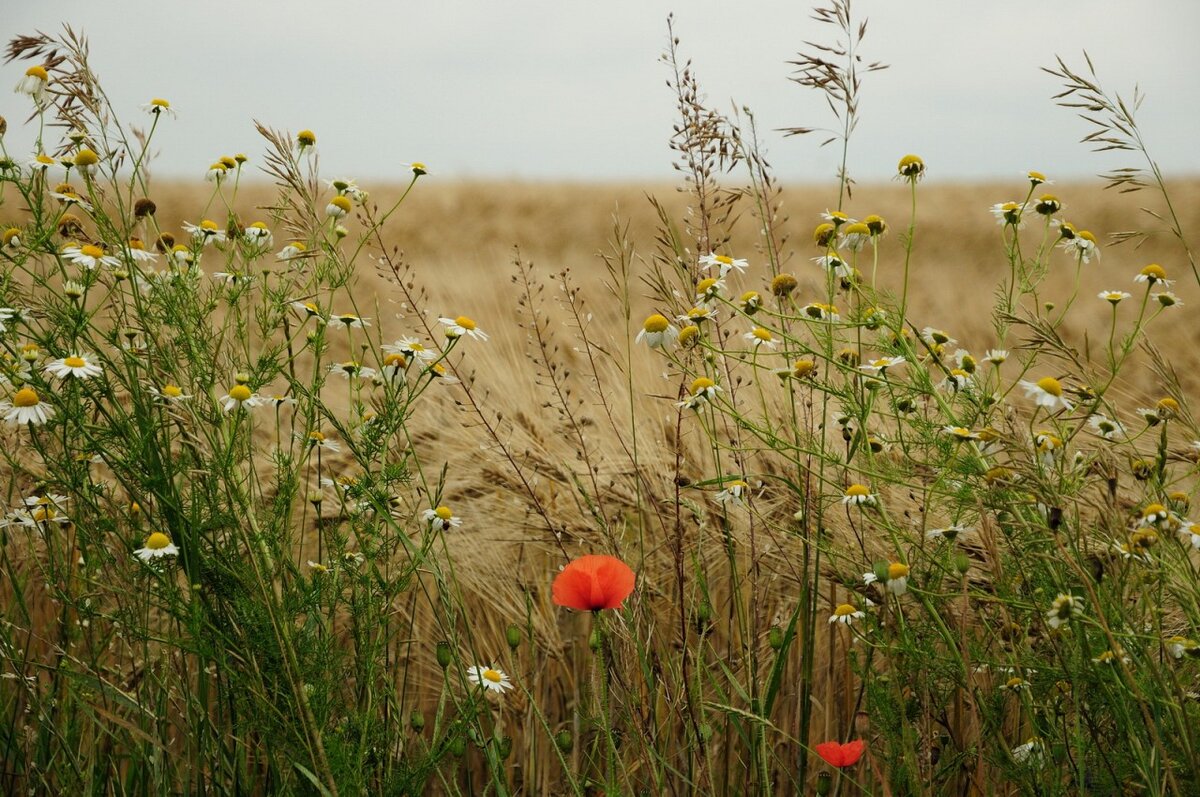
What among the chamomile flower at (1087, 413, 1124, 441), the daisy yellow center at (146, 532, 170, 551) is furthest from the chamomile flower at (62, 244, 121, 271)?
the chamomile flower at (1087, 413, 1124, 441)

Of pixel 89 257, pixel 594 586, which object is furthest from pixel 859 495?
pixel 89 257

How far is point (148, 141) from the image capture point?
130 cm

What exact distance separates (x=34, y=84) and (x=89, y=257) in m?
0.28

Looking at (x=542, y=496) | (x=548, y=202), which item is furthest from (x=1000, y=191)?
(x=542, y=496)

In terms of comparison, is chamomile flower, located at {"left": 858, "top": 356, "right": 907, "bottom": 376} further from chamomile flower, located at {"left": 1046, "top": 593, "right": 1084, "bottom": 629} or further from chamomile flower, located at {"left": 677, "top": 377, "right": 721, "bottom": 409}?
chamomile flower, located at {"left": 1046, "top": 593, "right": 1084, "bottom": 629}

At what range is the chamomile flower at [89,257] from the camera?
4.05 ft

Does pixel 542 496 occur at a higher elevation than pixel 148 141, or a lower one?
lower

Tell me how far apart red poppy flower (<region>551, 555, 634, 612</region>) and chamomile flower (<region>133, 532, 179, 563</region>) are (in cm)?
53

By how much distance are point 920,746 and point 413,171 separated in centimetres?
121

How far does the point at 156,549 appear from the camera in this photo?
3.64 feet

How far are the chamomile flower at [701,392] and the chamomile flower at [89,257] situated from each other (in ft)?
2.58

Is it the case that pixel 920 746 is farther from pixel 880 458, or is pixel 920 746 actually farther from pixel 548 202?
pixel 548 202

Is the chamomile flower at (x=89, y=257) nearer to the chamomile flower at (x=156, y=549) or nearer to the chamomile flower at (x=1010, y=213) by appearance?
the chamomile flower at (x=156, y=549)

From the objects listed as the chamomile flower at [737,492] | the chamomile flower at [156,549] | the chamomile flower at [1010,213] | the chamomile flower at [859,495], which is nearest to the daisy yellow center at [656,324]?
the chamomile flower at [737,492]
